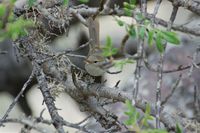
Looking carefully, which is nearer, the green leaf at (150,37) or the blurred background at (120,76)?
the green leaf at (150,37)

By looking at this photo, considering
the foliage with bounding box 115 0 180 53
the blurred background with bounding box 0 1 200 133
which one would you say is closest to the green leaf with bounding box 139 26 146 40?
the foliage with bounding box 115 0 180 53

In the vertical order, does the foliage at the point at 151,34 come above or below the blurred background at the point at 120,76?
above

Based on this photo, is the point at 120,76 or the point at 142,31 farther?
the point at 120,76

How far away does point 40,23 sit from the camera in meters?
1.41

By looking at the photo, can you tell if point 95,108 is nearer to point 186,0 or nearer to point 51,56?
point 51,56

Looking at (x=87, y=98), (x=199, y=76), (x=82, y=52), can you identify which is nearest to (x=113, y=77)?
(x=82, y=52)

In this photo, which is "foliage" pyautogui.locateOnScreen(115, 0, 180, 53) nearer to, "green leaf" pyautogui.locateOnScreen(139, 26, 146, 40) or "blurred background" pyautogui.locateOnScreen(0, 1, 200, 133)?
"green leaf" pyautogui.locateOnScreen(139, 26, 146, 40)

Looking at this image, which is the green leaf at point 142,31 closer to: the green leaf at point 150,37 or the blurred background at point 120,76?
the green leaf at point 150,37

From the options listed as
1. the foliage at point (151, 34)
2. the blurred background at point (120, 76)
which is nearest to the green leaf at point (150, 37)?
the foliage at point (151, 34)

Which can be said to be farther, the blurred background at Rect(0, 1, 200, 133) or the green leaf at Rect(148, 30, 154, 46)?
the blurred background at Rect(0, 1, 200, 133)

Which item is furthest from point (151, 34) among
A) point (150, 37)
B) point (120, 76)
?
point (120, 76)

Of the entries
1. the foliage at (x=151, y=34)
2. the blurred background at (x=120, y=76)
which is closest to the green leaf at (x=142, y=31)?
the foliage at (x=151, y=34)

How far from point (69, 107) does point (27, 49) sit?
Answer: 300 centimetres

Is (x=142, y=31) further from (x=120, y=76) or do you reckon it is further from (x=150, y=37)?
(x=120, y=76)
